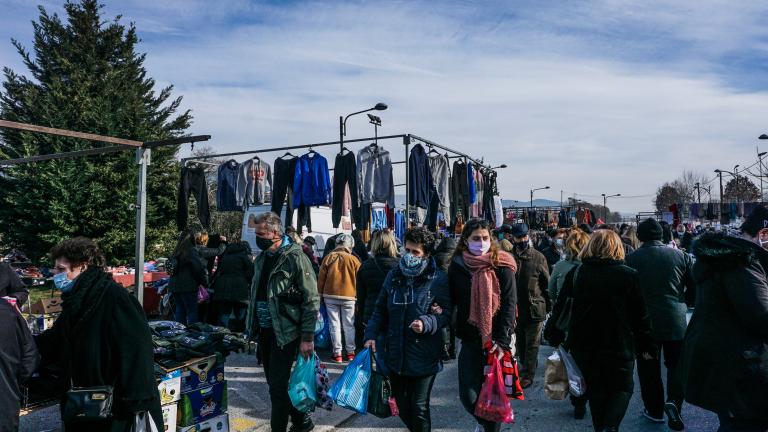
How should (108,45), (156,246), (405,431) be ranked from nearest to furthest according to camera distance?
(405,431) → (156,246) → (108,45)

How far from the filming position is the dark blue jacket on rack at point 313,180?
8.70 meters

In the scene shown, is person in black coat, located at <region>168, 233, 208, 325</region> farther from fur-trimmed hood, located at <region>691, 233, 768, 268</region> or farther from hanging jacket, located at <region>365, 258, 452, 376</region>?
fur-trimmed hood, located at <region>691, 233, 768, 268</region>

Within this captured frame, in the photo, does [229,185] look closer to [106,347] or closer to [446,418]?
[446,418]

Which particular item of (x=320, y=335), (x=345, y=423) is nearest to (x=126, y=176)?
(x=320, y=335)

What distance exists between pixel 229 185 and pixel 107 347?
7025 mm

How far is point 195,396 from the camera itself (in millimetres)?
4418

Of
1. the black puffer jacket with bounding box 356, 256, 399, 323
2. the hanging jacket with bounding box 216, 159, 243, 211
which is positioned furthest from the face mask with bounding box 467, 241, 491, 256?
the hanging jacket with bounding box 216, 159, 243, 211

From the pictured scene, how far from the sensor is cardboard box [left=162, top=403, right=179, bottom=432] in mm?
4176

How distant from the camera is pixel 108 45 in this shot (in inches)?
853

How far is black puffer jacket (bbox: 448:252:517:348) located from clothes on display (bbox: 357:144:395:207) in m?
4.15

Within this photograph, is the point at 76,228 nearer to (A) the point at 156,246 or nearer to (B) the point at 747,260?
(A) the point at 156,246

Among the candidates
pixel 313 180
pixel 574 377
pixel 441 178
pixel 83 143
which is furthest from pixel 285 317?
pixel 83 143

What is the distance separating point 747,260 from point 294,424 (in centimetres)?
349

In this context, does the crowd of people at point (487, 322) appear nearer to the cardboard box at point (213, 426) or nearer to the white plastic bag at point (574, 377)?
the white plastic bag at point (574, 377)
